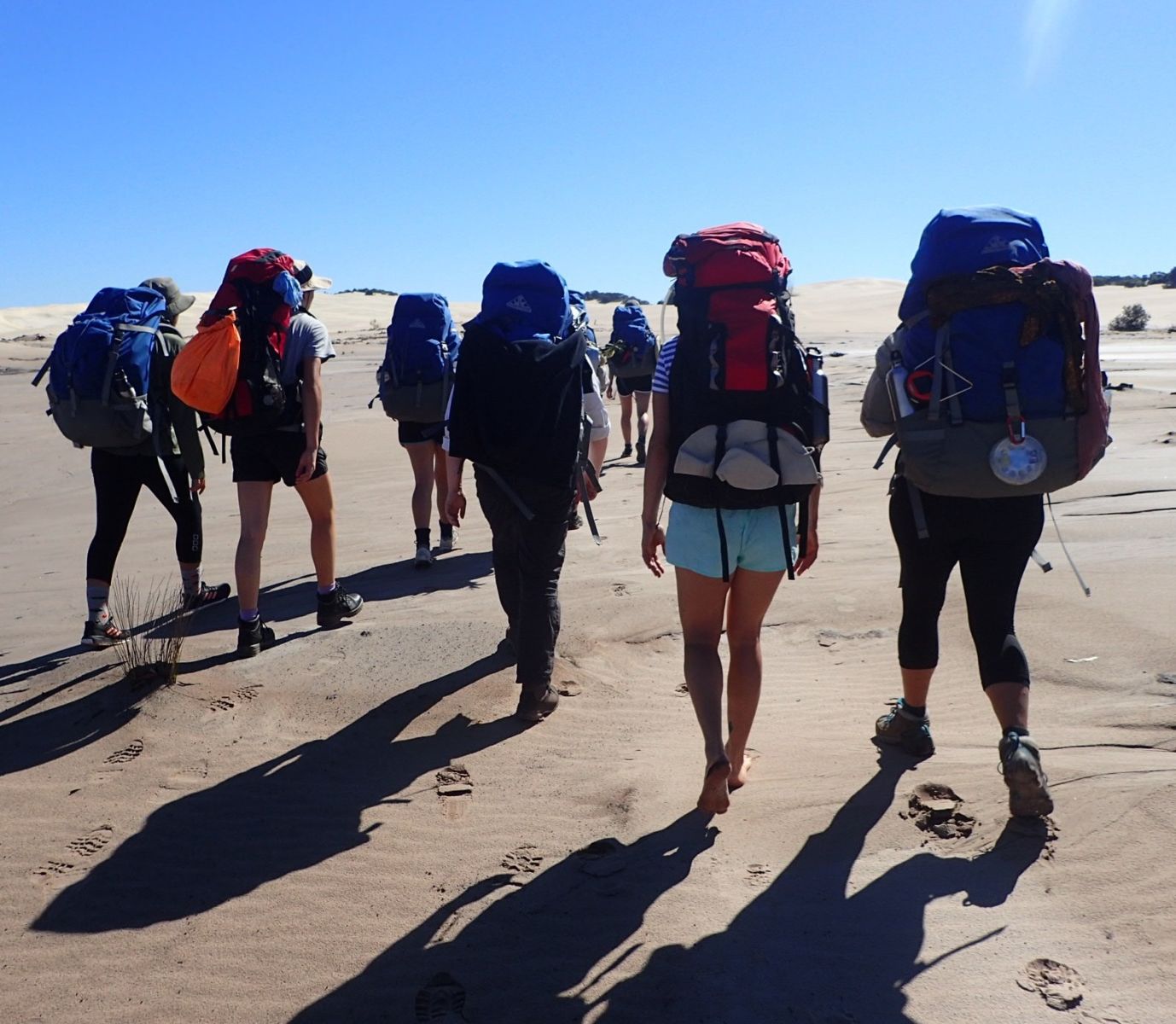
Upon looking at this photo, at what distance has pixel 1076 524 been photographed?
678 cm

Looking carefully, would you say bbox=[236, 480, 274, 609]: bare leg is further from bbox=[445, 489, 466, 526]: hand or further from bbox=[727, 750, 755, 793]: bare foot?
bbox=[727, 750, 755, 793]: bare foot

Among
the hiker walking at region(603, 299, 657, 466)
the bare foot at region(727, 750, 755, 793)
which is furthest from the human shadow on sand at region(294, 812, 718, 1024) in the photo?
the hiker walking at region(603, 299, 657, 466)

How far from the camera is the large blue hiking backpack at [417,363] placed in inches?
278

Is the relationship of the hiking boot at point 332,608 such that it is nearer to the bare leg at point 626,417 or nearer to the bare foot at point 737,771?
the bare foot at point 737,771

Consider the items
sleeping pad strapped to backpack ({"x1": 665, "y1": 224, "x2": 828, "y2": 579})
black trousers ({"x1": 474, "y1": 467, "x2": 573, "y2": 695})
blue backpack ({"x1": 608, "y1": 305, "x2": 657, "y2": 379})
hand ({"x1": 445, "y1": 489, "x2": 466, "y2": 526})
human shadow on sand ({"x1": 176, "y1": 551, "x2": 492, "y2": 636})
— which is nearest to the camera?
sleeping pad strapped to backpack ({"x1": 665, "y1": 224, "x2": 828, "y2": 579})

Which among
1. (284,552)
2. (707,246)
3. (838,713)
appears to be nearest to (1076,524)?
(838,713)

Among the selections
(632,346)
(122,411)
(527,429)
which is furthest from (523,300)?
(632,346)

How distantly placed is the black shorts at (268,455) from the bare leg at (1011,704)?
339cm

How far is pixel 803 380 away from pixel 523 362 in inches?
54.2

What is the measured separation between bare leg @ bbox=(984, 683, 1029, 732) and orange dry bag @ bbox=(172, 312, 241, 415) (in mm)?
3628

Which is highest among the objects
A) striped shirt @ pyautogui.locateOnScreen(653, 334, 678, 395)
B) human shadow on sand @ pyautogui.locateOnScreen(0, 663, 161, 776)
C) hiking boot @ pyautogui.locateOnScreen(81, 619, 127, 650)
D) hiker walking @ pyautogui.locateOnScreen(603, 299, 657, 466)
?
hiker walking @ pyautogui.locateOnScreen(603, 299, 657, 466)

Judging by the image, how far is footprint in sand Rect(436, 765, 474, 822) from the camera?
12.7 feet

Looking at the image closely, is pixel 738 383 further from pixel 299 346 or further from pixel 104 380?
pixel 104 380

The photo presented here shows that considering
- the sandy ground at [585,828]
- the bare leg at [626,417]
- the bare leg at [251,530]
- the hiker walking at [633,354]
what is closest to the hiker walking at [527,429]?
the sandy ground at [585,828]
